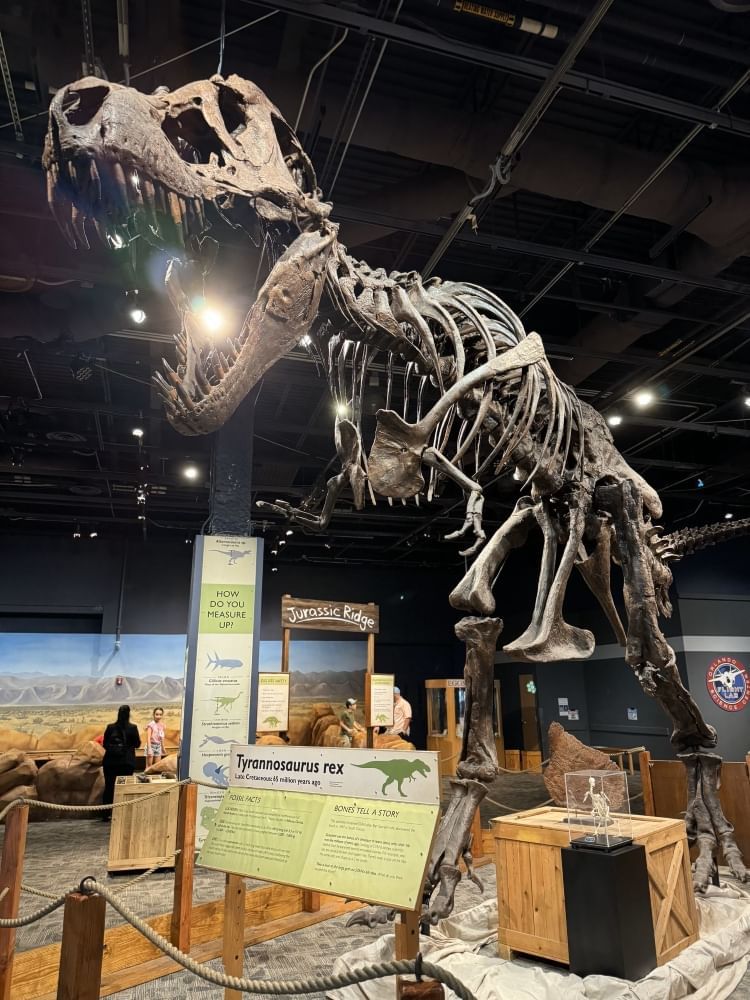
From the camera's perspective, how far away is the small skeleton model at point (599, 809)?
139 inches

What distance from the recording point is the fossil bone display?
2541mm

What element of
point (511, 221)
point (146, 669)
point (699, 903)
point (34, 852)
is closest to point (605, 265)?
point (511, 221)

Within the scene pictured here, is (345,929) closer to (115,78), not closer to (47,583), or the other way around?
(115,78)

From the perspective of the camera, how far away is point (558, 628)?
162 inches

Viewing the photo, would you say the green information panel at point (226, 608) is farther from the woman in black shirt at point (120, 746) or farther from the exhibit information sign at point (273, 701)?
the woman in black shirt at point (120, 746)

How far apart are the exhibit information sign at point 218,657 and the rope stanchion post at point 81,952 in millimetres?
4483

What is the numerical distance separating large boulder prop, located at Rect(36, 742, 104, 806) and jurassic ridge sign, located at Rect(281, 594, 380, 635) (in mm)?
3534

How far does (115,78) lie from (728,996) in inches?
253

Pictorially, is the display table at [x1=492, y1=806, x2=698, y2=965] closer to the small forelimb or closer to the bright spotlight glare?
the small forelimb

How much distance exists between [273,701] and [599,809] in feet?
16.1

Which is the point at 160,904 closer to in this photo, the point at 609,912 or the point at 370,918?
the point at 370,918

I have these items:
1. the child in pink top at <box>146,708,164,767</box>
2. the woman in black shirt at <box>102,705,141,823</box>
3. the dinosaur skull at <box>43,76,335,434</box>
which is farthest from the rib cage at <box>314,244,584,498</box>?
the child in pink top at <box>146,708,164,767</box>

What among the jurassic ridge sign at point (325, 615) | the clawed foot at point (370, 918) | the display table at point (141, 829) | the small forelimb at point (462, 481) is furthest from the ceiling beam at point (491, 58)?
→ the jurassic ridge sign at point (325, 615)

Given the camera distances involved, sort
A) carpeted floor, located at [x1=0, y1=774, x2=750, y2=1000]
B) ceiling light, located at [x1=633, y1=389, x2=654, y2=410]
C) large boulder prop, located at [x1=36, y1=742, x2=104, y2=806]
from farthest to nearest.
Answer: large boulder prop, located at [x1=36, y1=742, x2=104, y2=806] → ceiling light, located at [x1=633, y1=389, x2=654, y2=410] → carpeted floor, located at [x1=0, y1=774, x2=750, y2=1000]
